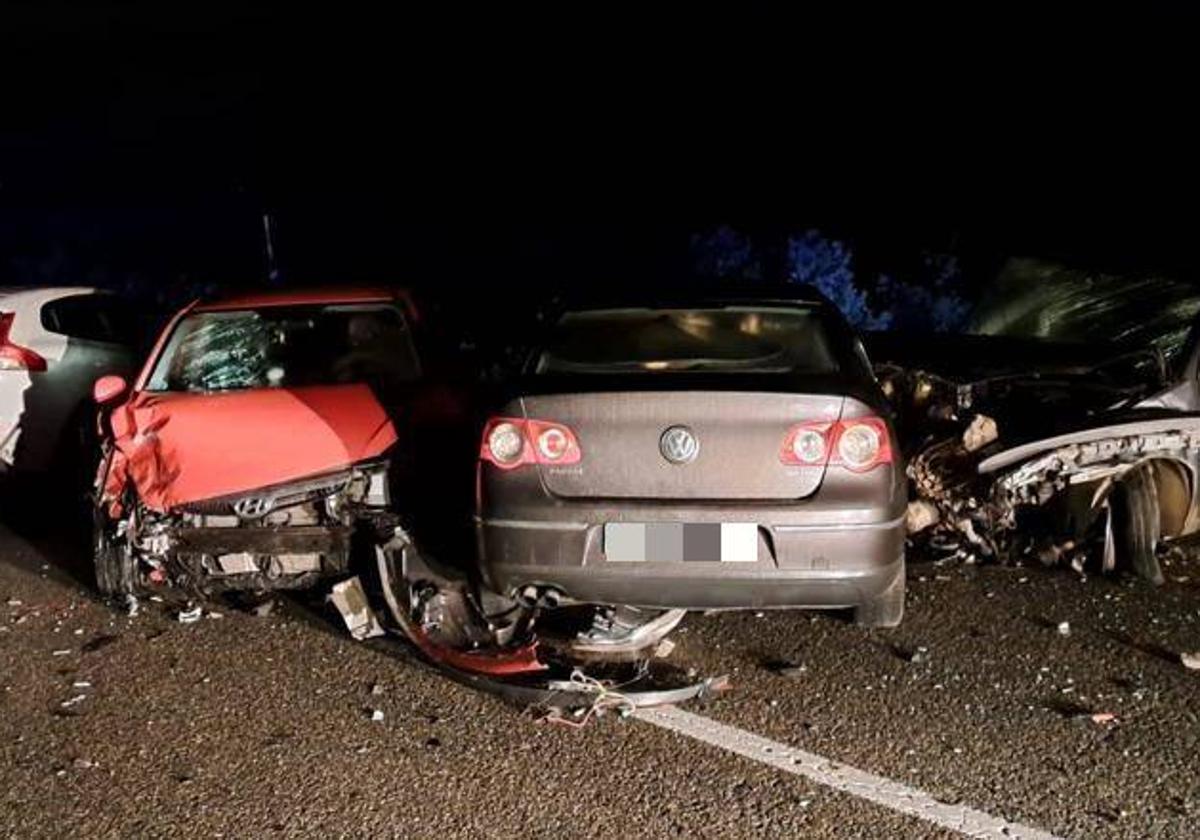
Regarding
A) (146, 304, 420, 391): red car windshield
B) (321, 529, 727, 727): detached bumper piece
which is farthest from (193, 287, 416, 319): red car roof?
(321, 529, 727, 727): detached bumper piece

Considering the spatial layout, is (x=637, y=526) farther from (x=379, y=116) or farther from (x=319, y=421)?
(x=379, y=116)

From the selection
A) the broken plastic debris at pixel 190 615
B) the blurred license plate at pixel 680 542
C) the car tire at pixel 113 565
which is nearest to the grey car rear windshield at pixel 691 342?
the blurred license plate at pixel 680 542

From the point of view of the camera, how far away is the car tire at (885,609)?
166 inches

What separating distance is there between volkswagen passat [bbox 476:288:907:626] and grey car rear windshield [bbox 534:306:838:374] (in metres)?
0.18

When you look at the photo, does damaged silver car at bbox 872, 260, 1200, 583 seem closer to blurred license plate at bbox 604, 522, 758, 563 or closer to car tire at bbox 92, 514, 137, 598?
blurred license plate at bbox 604, 522, 758, 563

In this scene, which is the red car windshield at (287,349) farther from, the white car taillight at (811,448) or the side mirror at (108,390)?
the white car taillight at (811,448)

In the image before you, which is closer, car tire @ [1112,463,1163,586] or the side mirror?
car tire @ [1112,463,1163,586]

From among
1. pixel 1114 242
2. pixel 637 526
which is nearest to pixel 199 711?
pixel 637 526

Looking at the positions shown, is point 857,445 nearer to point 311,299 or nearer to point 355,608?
point 355,608

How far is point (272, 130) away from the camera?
26.9 meters

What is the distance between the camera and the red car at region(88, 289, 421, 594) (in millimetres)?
4660

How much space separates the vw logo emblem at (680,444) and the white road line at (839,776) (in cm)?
89

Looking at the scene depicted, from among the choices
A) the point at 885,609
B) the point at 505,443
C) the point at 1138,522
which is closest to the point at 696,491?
the point at 505,443

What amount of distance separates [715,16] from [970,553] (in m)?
24.5
